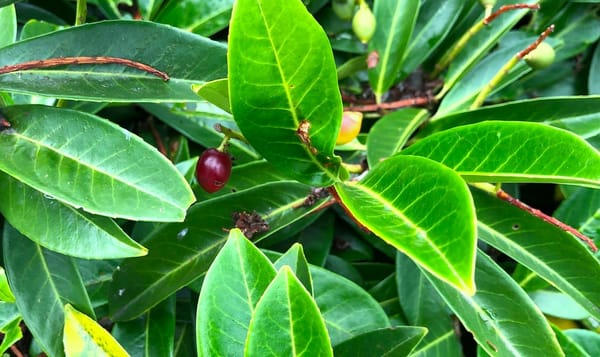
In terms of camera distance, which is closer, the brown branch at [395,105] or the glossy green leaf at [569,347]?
the glossy green leaf at [569,347]

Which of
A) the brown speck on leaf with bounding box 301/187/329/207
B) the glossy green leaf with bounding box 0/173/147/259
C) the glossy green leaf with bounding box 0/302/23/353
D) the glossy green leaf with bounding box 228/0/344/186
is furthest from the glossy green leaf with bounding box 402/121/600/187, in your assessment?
the glossy green leaf with bounding box 0/302/23/353

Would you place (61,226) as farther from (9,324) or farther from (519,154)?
(519,154)

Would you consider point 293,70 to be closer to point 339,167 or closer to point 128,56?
point 339,167

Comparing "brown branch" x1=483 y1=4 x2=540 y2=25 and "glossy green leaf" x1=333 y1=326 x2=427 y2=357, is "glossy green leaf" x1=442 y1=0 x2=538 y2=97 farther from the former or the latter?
"glossy green leaf" x1=333 y1=326 x2=427 y2=357

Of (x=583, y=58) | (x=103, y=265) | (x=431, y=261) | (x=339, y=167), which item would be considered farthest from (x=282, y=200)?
(x=583, y=58)

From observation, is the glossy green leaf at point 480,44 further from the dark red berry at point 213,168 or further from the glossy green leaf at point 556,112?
the dark red berry at point 213,168

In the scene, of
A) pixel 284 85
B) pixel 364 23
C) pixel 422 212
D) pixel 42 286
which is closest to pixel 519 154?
pixel 422 212

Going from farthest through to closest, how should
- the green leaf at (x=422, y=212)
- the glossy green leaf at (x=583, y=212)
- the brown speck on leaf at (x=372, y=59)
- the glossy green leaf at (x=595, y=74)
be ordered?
1. the glossy green leaf at (x=595, y=74)
2. the brown speck on leaf at (x=372, y=59)
3. the glossy green leaf at (x=583, y=212)
4. the green leaf at (x=422, y=212)

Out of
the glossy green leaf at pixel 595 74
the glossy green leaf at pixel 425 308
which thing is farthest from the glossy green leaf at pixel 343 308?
the glossy green leaf at pixel 595 74
